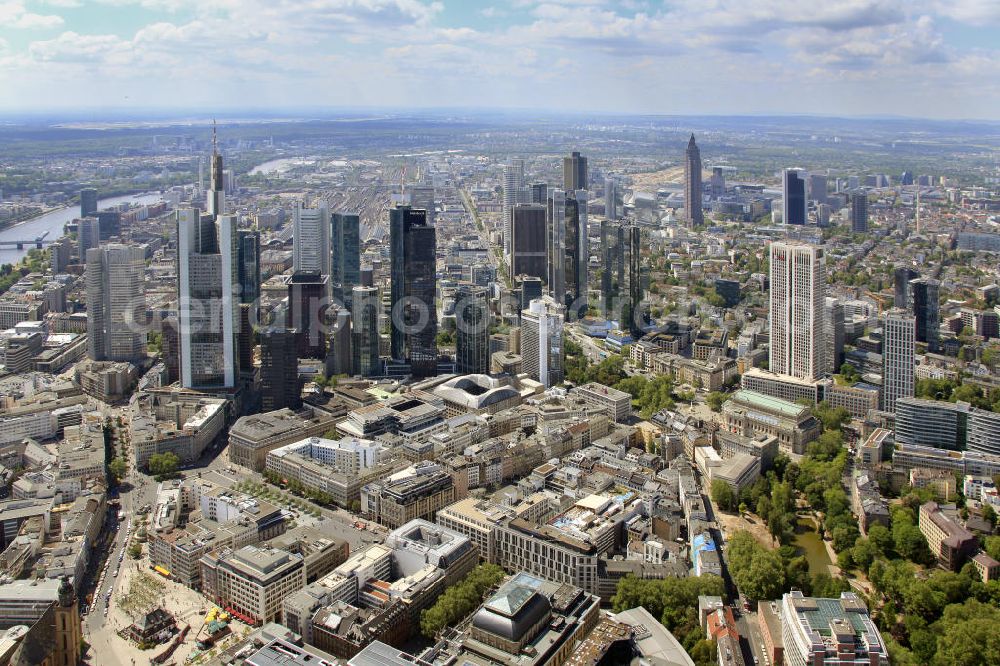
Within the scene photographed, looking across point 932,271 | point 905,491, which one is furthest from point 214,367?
point 932,271

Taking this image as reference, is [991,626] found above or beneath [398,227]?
beneath

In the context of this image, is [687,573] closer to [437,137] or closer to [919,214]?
[919,214]

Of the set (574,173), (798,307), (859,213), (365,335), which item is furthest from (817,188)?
(365,335)

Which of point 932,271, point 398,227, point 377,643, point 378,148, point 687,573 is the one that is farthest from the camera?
point 378,148

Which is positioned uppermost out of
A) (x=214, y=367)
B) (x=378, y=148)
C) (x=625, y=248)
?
(x=378, y=148)

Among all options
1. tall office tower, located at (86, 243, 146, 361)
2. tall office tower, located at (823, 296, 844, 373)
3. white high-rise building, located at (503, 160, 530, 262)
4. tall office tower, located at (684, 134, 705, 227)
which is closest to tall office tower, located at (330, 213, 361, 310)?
tall office tower, located at (86, 243, 146, 361)

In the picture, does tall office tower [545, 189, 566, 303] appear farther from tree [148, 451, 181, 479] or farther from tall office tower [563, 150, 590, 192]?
tree [148, 451, 181, 479]

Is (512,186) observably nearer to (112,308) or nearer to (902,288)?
(902,288)
